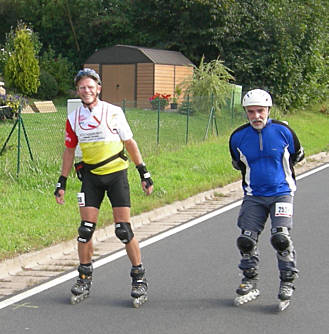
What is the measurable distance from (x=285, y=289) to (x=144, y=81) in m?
30.0

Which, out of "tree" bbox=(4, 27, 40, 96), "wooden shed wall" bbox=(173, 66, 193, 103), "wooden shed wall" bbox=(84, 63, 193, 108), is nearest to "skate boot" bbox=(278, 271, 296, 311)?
"tree" bbox=(4, 27, 40, 96)

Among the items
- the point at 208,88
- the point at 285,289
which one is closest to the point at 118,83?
the point at 208,88

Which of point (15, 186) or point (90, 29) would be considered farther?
point (90, 29)

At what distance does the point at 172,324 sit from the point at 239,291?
84 centimetres

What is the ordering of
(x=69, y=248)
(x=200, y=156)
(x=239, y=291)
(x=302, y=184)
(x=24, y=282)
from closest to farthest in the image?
(x=239, y=291) → (x=24, y=282) → (x=69, y=248) → (x=302, y=184) → (x=200, y=156)

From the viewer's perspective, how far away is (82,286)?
265 inches

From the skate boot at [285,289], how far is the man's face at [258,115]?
1.27 meters

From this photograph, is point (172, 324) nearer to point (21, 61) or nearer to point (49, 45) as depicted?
point (21, 61)

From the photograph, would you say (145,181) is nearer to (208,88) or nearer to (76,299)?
(76,299)

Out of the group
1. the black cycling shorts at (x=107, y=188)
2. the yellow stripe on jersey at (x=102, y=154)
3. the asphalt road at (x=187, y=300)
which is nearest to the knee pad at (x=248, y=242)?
the asphalt road at (x=187, y=300)

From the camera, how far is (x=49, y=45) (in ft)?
147

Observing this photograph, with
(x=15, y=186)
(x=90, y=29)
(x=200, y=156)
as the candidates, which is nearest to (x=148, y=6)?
(x=90, y=29)

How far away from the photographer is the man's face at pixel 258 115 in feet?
21.3

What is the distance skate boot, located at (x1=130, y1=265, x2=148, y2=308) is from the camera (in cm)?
657
